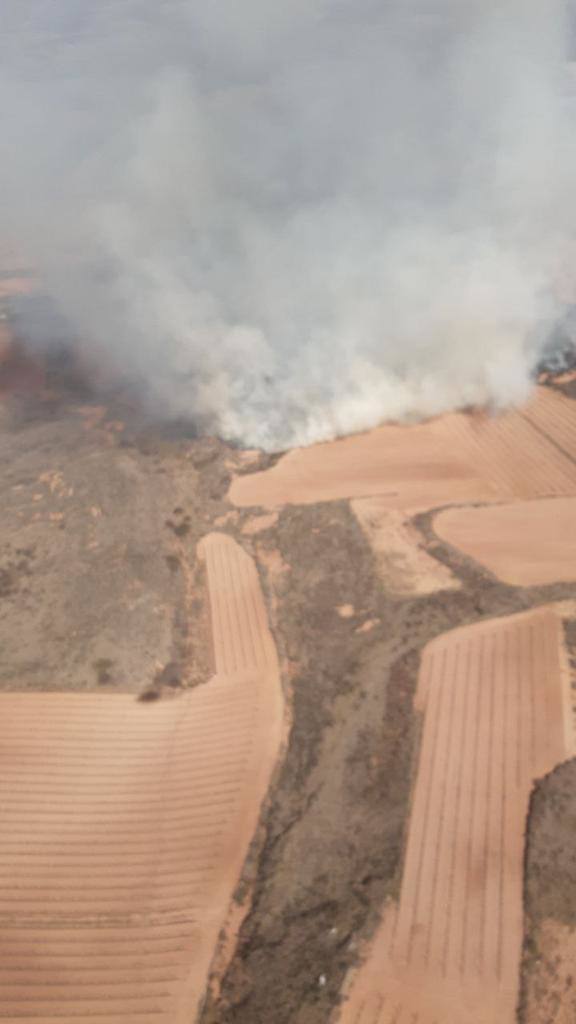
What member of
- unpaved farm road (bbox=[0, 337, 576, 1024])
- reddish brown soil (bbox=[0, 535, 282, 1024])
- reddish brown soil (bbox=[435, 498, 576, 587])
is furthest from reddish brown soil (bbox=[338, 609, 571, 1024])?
reddish brown soil (bbox=[0, 535, 282, 1024])

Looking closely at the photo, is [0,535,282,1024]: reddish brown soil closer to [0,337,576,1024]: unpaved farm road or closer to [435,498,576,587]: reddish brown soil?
[0,337,576,1024]: unpaved farm road

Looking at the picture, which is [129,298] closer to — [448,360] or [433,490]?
[448,360]

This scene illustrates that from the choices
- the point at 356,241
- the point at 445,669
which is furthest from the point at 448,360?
the point at 445,669

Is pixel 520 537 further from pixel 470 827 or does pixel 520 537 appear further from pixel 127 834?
pixel 127 834

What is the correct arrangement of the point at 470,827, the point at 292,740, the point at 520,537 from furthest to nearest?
the point at 520,537
the point at 292,740
the point at 470,827

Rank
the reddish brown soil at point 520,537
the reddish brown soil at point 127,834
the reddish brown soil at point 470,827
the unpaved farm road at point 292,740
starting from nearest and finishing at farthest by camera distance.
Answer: the reddish brown soil at point 470,827, the unpaved farm road at point 292,740, the reddish brown soil at point 127,834, the reddish brown soil at point 520,537

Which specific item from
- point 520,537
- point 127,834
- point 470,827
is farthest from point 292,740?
point 520,537

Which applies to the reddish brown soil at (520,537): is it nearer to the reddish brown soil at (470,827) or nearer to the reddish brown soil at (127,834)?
the reddish brown soil at (470,827)

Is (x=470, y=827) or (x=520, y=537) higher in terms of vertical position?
(x=520, y=537)

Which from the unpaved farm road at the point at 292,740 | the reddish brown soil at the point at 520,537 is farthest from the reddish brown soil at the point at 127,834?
the reddish brown soil at the point at 520,537
